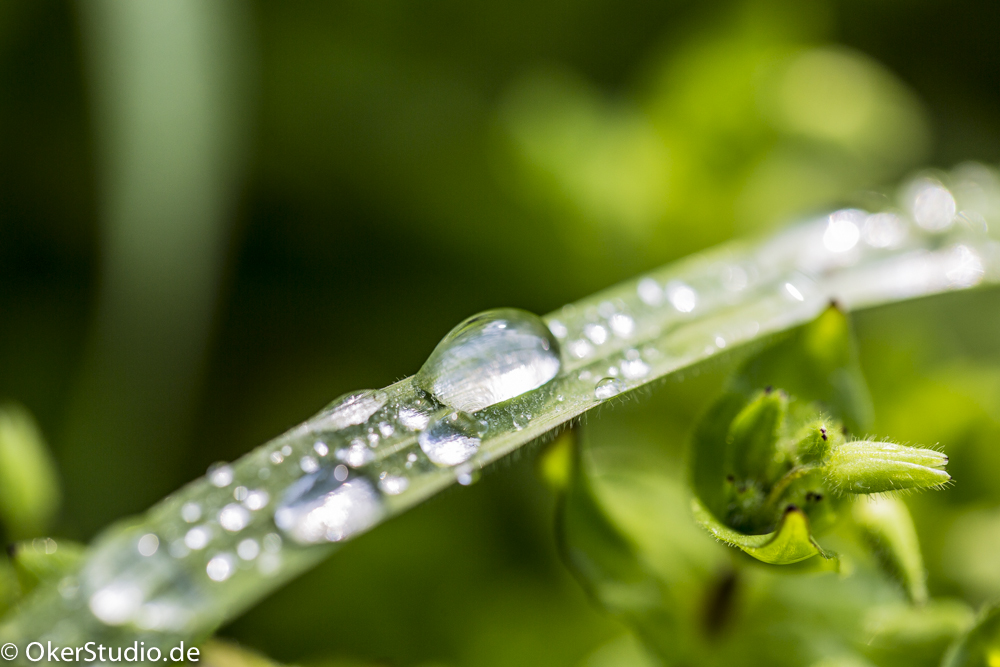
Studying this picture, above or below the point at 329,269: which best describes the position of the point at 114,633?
below

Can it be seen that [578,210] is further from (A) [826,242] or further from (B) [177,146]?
(B) [177,146]

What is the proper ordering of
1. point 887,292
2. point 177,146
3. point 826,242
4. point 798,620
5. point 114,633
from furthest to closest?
point 177,146
point 826,242
point 887,292
point 798,620
point 114,633

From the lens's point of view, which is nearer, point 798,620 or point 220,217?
point 798,620

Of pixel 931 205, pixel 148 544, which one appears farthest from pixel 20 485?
pixel 931 205

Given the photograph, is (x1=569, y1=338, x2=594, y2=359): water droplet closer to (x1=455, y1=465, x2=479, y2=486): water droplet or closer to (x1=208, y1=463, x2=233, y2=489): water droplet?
(x1=455, y1=465, x2=479, y2=486): water droplet

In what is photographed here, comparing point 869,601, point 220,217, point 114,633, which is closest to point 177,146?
point 220,217

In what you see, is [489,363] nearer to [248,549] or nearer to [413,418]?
[413,418]

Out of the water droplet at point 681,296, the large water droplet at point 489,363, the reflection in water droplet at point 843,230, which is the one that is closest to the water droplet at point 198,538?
the large water droplet at point 489,363
